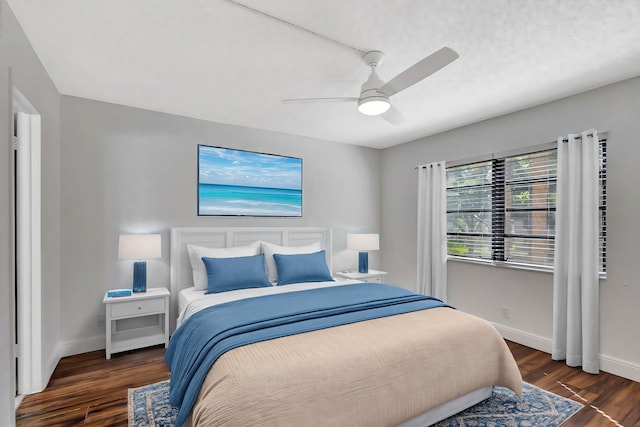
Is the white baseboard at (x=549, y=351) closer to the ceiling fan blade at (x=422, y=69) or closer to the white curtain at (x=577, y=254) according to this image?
the white curtain at (x=577, y=254)

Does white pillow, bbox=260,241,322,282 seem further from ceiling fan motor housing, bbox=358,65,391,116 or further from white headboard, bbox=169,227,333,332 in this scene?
ceiling fan motor housing, bbox=358,65,391,116

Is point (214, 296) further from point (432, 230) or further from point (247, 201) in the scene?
point (432, 230)

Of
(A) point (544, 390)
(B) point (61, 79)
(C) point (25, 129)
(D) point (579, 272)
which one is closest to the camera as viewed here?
(C) point (25, 129)

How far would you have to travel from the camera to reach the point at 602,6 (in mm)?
1789

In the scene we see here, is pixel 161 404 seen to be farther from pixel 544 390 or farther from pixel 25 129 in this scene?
pixel 544 390

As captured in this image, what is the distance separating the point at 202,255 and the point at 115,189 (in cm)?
110

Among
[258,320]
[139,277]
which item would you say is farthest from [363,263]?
[139,277]

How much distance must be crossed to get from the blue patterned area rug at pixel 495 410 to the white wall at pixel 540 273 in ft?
3.08

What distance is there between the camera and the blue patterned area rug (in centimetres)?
208

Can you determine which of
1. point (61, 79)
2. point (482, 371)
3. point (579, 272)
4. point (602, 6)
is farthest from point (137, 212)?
point (579, 272)

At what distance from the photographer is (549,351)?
3.17 meters

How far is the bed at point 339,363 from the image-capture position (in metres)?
1.52

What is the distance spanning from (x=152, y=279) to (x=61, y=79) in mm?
2026

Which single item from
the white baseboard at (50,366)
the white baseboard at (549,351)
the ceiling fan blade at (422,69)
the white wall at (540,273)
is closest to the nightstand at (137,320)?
the white baseboard at (50,366)
